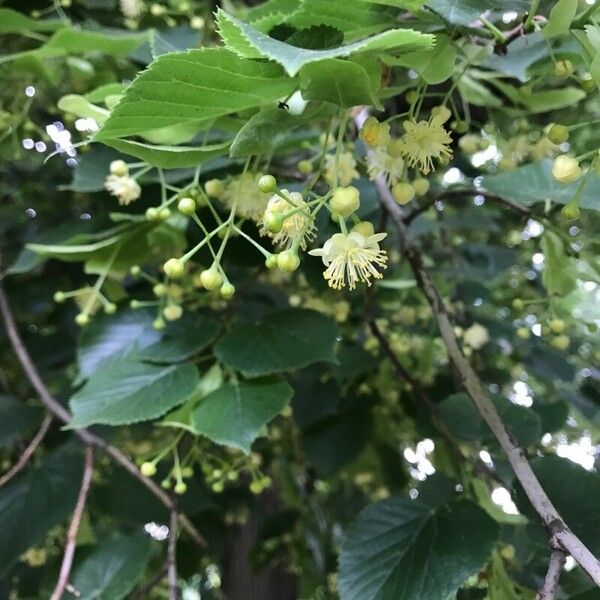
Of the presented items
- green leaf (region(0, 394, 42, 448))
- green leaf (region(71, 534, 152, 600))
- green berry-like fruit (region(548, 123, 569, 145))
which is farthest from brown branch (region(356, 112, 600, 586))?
green leaf (region(0, 394, 42, 448))

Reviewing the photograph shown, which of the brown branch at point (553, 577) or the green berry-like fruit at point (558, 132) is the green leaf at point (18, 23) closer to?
the green berry-like fruit at point (558, 132)

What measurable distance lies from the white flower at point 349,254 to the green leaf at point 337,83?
89mm

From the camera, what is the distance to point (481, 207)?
1.53m

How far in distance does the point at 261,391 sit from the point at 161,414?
4.1 inches

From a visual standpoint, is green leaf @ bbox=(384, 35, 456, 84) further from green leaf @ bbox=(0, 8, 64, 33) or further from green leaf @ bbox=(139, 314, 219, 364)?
green leaf @ bbox=(0, 8, 64, 33)

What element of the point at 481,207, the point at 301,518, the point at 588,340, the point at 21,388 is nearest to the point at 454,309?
the point at 481,207

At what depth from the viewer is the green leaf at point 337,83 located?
39cm

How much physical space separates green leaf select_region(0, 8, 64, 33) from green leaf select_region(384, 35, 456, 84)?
22.7 inches

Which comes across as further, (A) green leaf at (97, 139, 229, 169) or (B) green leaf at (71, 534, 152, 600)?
(B) green leaf at (71, 534, 152, 600)

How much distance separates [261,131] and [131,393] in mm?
376

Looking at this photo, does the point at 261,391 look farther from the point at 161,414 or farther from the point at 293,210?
the point at 293,210

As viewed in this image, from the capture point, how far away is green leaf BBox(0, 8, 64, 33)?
2.71ft

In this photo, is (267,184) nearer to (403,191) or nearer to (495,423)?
(403,191)

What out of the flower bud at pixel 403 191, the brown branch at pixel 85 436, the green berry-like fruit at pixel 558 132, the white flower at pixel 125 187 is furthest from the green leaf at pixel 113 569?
the green berry-like fruit at pixel 558 132
